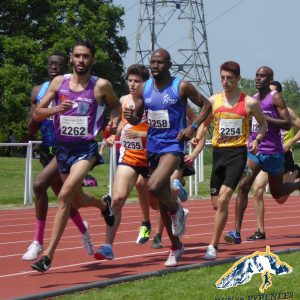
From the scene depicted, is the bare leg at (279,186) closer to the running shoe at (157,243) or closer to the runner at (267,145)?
the runner at (267,145)

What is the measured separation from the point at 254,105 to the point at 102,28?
44.0 metres

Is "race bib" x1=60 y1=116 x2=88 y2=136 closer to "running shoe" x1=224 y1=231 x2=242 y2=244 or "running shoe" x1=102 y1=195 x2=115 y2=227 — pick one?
"running shoe" x1=102 y1=195 x2=115 y2=227

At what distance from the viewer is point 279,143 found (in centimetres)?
1176

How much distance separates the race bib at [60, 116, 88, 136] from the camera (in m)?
8.66

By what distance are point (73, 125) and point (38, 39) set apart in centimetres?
4488

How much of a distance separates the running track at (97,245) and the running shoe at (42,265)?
100mm

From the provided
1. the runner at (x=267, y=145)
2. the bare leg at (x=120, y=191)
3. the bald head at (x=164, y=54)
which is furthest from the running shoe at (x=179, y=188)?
the bald head at (x=164, y=54)

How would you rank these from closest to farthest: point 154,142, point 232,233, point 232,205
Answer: point 154,142
point 232,233
point 232,205

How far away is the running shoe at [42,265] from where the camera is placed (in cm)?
816

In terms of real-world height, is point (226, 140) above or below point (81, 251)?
above

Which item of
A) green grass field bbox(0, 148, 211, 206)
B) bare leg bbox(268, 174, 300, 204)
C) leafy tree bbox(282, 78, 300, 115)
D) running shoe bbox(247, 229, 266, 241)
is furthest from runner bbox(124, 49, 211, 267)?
leafy tree bbox(282, 78, 300, 115)

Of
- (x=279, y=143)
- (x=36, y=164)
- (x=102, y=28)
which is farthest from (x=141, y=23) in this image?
(x=279, y=143)

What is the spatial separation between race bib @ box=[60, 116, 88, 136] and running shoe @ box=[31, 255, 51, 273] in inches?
49.0

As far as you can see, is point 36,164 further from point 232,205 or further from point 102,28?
point 102,28
